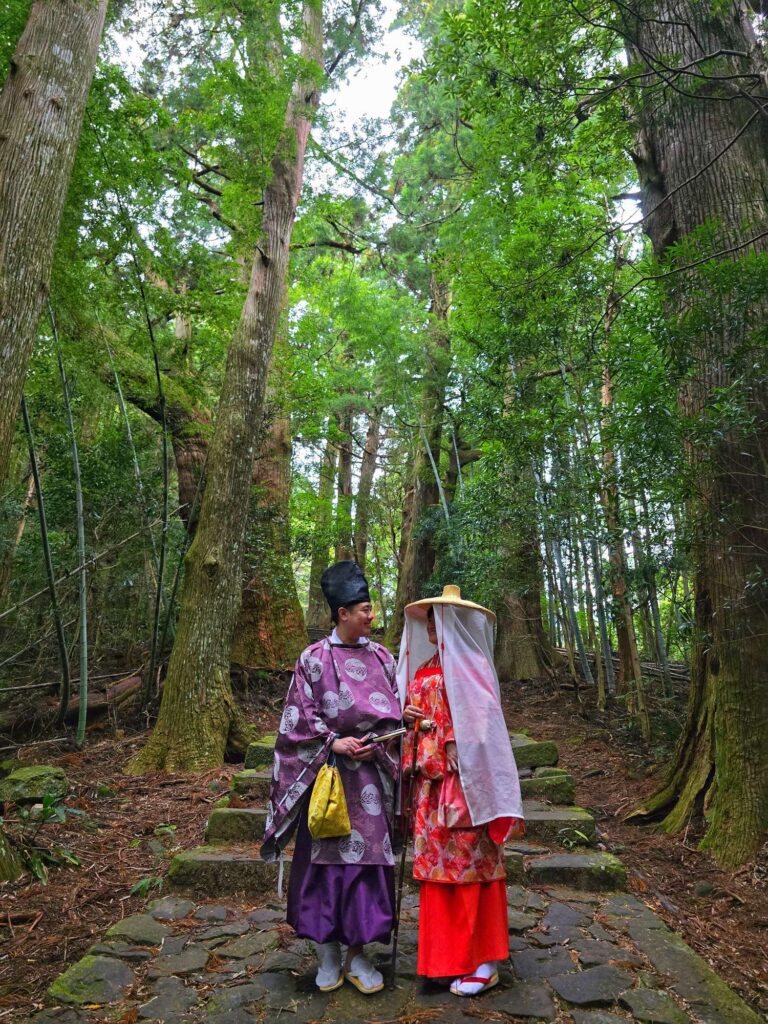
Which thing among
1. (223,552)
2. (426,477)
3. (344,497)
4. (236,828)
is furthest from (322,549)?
(236,828)

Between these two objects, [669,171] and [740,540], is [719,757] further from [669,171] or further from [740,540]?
[669,171]

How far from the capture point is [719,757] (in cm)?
397

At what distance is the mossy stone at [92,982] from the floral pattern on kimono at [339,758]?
72 centimetres

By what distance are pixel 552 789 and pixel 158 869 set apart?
8.42 ft

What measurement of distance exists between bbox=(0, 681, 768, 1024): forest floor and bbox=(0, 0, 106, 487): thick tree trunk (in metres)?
2.18

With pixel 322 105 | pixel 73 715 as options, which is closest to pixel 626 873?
pixel 73 715

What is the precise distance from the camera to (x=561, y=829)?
402 centimetres

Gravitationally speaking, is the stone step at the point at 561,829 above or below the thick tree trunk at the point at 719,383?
below

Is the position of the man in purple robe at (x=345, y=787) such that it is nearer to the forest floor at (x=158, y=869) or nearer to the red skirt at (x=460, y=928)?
the red skirt at (x=460, y=928)

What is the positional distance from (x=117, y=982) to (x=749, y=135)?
5.86m

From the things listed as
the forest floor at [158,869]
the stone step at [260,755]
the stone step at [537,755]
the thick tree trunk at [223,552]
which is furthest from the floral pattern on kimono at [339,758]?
the thick tree trunk at [223,552]

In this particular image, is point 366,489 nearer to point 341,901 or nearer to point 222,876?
point 222,876

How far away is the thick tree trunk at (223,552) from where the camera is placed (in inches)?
223

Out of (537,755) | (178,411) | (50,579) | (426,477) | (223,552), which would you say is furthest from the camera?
(426,477)
